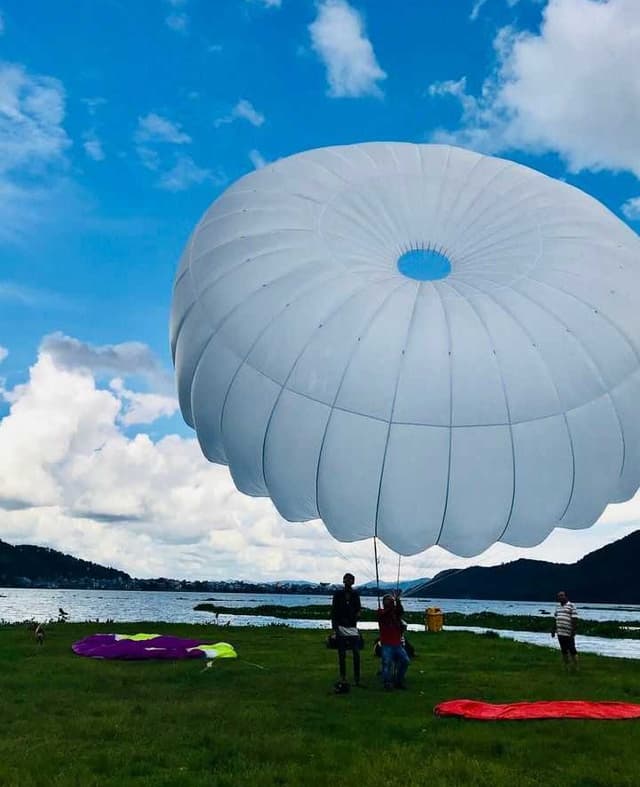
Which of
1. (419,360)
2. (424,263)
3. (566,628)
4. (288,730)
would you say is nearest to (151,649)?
(566,628)

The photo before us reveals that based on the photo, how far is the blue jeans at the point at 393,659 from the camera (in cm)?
1349

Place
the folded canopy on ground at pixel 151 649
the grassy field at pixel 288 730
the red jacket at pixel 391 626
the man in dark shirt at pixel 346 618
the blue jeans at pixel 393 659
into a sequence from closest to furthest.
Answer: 1. the grassy field at pixel 288 730
2. the man in dark shirt at pixel 346 618
3. the red jacket at pixel 391 626
4. the blue jeans at pixel 393 659
5. the folded canopy on ground at pixel 151 649

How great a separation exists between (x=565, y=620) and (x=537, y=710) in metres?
6.67

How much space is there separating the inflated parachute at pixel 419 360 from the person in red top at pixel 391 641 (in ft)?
3.48

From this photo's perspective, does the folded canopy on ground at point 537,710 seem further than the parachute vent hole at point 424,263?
No

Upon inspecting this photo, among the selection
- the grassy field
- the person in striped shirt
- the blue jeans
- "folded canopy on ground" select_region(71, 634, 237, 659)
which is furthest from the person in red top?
"folded canopy on ground" select_region(71, 634, 237, 659)

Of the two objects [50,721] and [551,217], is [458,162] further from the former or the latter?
[50,721]

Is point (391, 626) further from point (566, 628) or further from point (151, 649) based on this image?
point (151, 649)

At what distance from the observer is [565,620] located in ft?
56.3

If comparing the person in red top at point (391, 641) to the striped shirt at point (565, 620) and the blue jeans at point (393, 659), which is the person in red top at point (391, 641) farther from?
the striped shirt at point (565, 620)

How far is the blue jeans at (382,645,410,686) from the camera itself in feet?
44.3

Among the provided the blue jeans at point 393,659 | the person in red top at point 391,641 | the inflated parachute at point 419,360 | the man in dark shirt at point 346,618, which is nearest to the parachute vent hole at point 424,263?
the inflated parachute at point 419,360

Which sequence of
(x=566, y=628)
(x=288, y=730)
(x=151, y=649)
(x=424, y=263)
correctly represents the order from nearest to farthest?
(x=288, y=730) → (x=424, y=263) → (x=566, y=628) → (x=151, y=649)

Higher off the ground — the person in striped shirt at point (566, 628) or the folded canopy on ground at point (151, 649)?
the person in striped shirt at point (566, 628)
